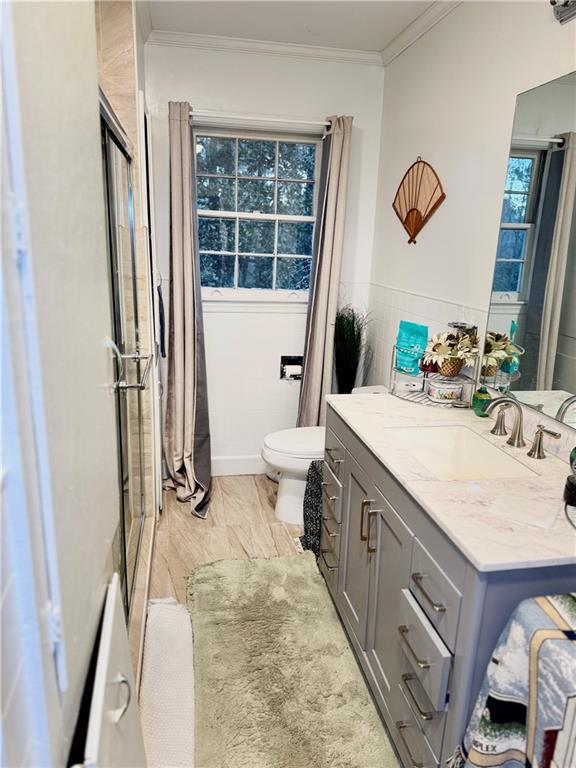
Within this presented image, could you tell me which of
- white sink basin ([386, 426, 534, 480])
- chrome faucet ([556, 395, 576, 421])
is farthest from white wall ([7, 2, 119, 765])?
chrome faucet ([556, 395, 576, 421])

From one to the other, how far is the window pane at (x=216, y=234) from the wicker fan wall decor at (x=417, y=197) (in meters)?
0.97

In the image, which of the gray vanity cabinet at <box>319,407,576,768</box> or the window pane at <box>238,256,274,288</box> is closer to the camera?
the gray vanity cabinet at <box>319,407,576,768</box>

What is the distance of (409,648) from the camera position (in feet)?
4.73

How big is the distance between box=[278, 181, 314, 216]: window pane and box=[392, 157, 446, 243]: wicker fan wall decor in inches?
22.7

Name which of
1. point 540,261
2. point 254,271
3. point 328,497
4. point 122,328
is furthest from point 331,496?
point 254,271

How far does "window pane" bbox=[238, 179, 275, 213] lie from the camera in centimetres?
325

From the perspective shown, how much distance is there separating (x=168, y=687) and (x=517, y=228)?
6.54ft

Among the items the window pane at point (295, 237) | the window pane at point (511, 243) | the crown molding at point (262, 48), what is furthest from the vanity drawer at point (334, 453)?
the crown molding at point (262, 48)

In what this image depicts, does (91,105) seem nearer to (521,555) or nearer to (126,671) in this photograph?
(126,671)

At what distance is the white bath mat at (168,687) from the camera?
164cm

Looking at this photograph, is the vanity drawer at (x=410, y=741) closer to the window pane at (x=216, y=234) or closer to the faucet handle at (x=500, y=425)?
the faucet handle at (x=500, y=425)

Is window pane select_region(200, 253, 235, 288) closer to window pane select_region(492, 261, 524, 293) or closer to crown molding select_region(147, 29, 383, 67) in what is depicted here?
crown molding select_region(147, 29, 383, 67)

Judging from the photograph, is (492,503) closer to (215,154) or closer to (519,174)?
(519,174)

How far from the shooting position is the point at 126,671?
3.82ft
